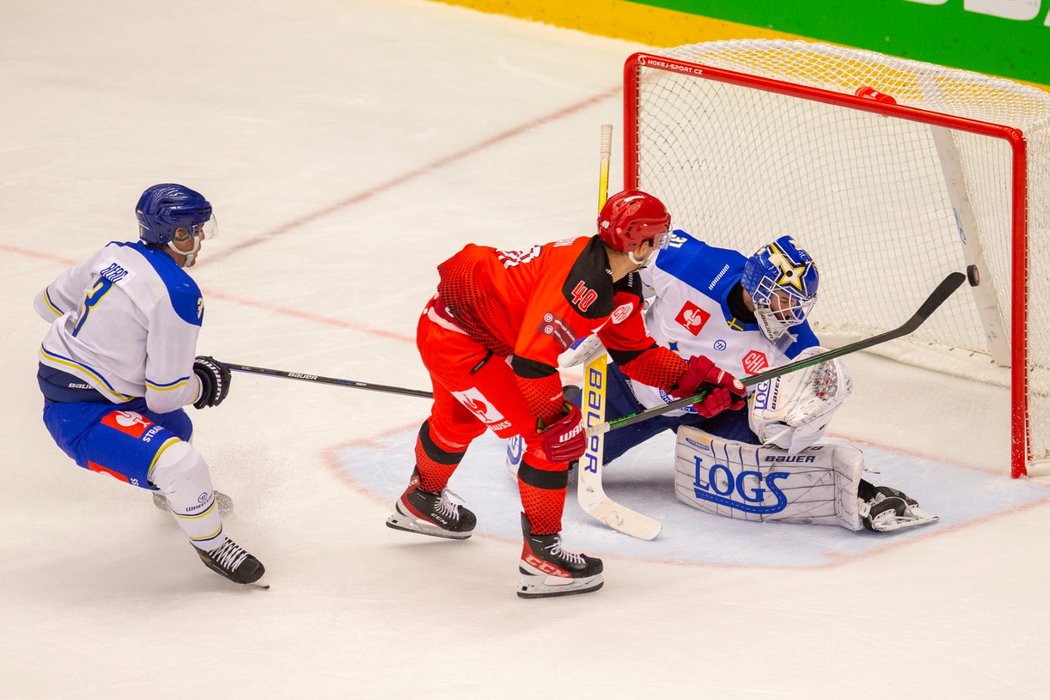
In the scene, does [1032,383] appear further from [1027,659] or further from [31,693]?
[31,693]

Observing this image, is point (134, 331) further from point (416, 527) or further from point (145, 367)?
point (416, 527)

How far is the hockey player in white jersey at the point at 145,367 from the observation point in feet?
11.0

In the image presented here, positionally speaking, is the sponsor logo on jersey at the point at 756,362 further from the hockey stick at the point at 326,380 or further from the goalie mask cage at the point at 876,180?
the hockey stick at the point at 326,380

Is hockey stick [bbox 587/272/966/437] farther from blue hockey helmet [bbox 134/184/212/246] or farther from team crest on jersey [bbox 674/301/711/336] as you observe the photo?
blue hockey helmet [bbox 134/184/212/246]

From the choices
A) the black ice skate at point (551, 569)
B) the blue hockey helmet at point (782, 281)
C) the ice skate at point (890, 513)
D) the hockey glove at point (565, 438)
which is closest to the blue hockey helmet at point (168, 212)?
the hockey glove at point (565, 438)

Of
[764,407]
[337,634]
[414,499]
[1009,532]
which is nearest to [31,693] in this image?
[337,634]

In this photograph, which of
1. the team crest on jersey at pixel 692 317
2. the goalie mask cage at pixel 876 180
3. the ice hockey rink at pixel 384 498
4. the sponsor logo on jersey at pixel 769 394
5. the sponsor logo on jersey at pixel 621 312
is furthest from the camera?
the goalie mask cage at pixel 876 180

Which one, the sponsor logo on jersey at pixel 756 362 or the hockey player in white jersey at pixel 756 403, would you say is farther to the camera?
the sponsor logo on jersey at pixel 756 362

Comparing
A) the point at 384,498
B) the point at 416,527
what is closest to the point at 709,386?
the point at 416,527

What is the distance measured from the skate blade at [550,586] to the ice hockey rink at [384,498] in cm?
3

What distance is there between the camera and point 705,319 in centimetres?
398

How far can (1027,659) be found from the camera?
3135 millimetres

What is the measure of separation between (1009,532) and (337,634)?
172 centimetres

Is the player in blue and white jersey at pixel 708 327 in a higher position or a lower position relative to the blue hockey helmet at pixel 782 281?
lower
